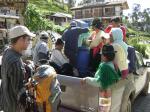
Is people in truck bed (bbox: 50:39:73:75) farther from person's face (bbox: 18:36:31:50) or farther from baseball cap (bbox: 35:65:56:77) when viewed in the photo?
person's face (bbox: 18:36:31:50)

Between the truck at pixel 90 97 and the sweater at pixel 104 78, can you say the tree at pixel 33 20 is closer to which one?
the truck at pixel 90 97

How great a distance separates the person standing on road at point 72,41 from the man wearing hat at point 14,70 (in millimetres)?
2362

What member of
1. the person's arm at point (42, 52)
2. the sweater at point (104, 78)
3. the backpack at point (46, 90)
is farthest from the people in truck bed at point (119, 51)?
the person's arm at point (42, 52)

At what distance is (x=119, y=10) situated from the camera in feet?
242

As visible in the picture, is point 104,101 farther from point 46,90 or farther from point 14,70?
Answer: point 14,70

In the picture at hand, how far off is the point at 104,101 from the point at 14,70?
1669 millimetres

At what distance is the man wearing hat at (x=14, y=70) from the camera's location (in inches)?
155

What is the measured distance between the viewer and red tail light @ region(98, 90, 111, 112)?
5023 millimetres

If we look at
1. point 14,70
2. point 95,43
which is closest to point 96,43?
point 95,43

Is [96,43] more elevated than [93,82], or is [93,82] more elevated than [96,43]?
[96,43]

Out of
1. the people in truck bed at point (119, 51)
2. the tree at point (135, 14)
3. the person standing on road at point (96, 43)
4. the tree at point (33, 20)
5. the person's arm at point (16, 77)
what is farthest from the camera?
the tree at point (135, 14)

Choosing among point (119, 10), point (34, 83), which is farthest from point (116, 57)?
point (119, 10)

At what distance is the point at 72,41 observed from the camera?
6434mm

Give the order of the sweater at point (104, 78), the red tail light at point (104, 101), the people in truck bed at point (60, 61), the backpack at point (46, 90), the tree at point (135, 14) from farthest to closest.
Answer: the tree at point (135, 14) < the people in truck bed at point (60, 61) < the red tail light at point (104, 101) < the sweater at point (104, 78) < the backpack at point (46, 90)
